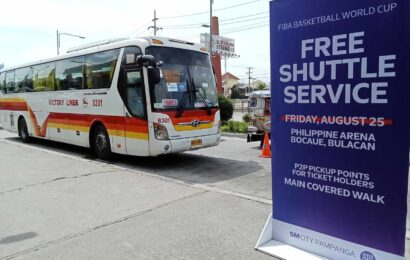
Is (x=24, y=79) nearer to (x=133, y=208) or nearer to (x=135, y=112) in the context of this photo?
(x=135, y=112)

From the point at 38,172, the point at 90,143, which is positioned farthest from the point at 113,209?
the point at 90,143

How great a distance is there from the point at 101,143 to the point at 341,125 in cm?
786

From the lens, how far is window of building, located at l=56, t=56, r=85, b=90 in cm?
1043

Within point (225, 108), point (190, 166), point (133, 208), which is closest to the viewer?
point (133, 208)

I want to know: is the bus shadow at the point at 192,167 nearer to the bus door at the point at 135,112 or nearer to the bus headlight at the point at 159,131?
the bus door at the point at 135,112

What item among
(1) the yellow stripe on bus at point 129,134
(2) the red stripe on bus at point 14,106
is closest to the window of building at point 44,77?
(2) the red stripe on bus at point 14,106

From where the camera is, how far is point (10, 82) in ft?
49.7

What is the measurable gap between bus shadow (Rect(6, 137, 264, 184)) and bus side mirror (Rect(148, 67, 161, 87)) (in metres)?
2.05

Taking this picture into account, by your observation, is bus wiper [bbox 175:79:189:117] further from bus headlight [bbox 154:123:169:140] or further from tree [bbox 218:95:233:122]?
tree [bbox 218:95:233:122]

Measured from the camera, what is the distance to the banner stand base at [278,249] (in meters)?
3.30

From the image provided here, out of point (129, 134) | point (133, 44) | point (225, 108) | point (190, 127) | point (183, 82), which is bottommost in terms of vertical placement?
point (129, 134)

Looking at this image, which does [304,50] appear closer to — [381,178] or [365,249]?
[381,178]

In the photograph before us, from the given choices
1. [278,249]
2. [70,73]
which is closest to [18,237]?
[278,249]

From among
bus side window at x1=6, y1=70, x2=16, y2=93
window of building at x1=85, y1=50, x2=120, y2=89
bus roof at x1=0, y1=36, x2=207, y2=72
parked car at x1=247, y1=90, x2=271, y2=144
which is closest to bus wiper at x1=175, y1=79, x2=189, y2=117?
bus roof at x1=0, y1=36, x2=207, y2=72
